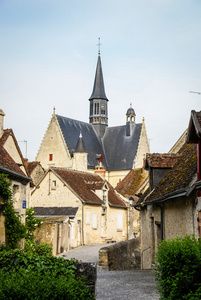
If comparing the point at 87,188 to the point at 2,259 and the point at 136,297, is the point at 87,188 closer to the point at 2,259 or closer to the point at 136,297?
the point at 136,297

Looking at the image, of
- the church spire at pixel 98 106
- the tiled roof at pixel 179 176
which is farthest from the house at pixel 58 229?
the church spire at pixel 98 106

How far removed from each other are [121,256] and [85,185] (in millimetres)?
15299

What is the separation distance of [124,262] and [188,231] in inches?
359

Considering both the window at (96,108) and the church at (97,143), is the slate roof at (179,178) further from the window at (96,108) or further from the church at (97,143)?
the window at (96,108)

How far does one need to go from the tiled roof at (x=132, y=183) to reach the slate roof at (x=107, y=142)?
14.5 metres

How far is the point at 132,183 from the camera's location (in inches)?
1673

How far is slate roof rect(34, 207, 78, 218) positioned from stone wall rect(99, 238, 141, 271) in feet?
25.8

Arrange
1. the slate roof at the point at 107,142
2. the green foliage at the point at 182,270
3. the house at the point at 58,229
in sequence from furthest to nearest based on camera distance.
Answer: the slate roof at the point at 107,142 → the house at the point at 58,229 → the green foliage at the point at 182,270

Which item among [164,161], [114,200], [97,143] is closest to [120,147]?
[97,143]

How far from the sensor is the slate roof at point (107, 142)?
5812 cm

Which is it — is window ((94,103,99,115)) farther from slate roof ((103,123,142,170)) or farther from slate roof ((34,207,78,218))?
slate roof ((34,207,78,218))

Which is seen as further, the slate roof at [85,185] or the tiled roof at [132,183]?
the tiled roof at [132,183]

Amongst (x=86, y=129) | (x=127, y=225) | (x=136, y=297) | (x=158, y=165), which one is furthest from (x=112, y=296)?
(x=86, y=129)

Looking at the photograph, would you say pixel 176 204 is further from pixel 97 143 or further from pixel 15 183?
pixel 97 143
